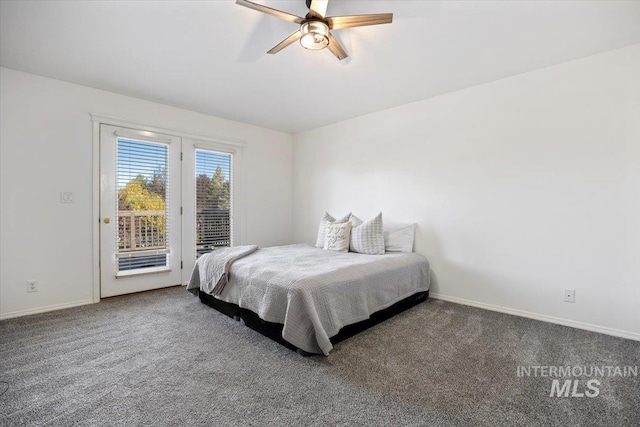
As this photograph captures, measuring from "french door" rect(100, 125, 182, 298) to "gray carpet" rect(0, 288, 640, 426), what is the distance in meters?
0.81

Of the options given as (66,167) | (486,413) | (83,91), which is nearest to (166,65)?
(83,91)

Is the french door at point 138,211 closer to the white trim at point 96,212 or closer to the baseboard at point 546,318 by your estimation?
the white trim at point 96,212

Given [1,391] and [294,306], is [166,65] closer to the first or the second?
[294,306]

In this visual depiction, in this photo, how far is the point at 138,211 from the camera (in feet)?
12.1

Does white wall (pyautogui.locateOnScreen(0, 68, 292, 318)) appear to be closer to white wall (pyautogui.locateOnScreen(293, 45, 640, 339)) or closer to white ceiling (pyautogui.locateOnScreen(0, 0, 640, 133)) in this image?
white ceiling (pyautogui.locateOnScreen(0, 0, 640, 133))

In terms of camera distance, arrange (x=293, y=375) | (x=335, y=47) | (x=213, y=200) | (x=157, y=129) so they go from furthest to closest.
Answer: (x=213, y=200)
(x=157, y=129)
(x=335, y=47)
(x=293, y=375)

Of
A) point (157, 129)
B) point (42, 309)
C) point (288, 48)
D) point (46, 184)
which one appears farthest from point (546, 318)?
point (46, 184)

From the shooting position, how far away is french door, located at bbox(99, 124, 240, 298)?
350 cm

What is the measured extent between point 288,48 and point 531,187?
8.69ft

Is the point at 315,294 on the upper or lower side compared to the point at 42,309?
upper

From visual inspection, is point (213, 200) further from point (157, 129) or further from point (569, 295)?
point (569, 295)

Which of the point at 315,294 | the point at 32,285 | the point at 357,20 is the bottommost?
the point at 32,285

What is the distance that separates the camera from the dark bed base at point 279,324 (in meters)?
2.33

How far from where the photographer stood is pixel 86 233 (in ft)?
10.9
